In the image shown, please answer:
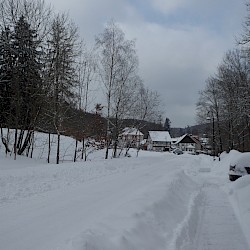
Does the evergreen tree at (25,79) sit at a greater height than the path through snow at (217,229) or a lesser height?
greater

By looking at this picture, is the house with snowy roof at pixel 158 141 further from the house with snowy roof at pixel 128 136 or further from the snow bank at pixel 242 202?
the snow bank at pixel 242 202

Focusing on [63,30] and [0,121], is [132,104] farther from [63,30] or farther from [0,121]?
[0,121]

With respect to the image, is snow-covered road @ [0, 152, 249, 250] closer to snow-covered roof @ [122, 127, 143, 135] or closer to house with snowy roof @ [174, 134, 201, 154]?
snow-covered roof @ [122, 127, 143, 135]

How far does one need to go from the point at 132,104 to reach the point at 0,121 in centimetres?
1162

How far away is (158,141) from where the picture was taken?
108 metres

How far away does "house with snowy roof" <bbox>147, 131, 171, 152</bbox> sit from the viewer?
349 ft

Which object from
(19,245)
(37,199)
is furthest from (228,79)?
(19,245)

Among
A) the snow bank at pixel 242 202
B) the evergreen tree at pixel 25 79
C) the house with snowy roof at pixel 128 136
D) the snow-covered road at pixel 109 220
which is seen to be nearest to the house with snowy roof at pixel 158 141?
the house with snowy roof at pixel 128 136

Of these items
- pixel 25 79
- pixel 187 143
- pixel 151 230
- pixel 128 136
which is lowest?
pixel 151 230

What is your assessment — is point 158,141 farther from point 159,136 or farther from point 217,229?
point 217,229

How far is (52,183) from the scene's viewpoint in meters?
13.1

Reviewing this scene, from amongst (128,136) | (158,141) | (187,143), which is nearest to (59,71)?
(128,136)

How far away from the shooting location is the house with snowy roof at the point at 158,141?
106500 mm

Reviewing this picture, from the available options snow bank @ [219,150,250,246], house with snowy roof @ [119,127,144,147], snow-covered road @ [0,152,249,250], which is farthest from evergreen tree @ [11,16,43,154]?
snow bank @ [219,150,250,246]
